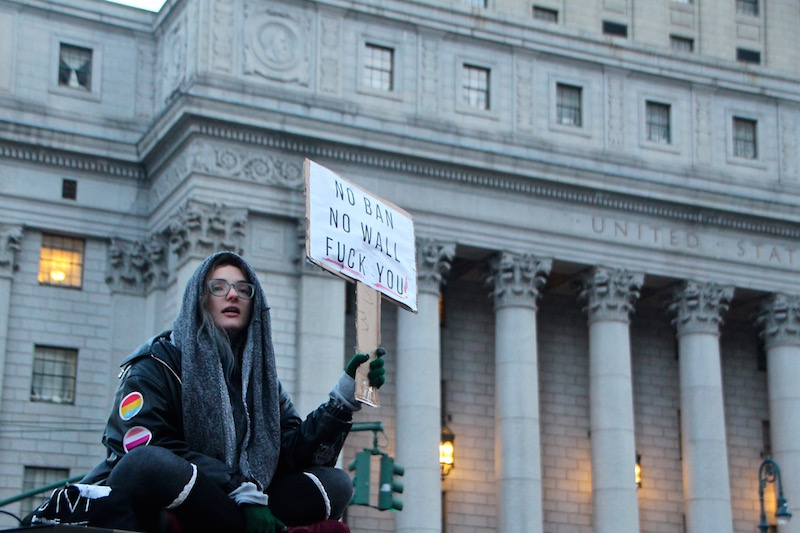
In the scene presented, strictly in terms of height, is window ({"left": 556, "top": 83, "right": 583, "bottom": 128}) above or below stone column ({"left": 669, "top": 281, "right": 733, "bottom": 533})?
above

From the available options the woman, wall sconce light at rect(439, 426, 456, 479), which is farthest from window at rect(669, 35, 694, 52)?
the woman

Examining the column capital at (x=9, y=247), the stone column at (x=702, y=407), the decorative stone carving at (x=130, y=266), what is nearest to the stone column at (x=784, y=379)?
the stone column at (x=702, y=407)

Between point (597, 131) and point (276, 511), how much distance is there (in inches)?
1502

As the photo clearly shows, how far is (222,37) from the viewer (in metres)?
38.5

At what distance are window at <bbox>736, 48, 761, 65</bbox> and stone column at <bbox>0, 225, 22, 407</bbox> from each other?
2358 centimetres

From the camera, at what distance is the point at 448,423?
41.5 meters

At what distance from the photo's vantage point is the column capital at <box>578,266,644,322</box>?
136 ft

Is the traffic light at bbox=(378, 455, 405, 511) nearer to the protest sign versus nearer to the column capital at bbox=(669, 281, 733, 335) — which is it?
the protest sign

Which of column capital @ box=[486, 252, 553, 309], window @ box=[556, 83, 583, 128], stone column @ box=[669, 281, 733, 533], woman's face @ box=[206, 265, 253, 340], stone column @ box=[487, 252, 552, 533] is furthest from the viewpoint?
window @ box=[556, 83, 583, 128]

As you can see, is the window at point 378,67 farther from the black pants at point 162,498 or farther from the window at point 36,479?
the black pants at point 162,498

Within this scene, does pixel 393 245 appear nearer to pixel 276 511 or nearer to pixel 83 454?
pixel 276 511

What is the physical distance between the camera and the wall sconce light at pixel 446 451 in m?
40.7

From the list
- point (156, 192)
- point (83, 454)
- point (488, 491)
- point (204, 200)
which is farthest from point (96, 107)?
point (488, 491)

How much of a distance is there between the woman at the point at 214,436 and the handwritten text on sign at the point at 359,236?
110 cm
